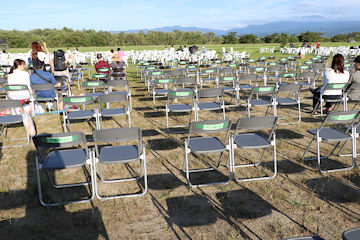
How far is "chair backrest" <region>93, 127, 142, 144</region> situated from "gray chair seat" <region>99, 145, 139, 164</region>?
10.1 inches

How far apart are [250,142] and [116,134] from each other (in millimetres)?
1884

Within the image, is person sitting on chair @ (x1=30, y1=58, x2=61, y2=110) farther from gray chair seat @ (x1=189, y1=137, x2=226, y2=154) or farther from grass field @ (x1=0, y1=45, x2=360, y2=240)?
gray chair seat @ (x1=189, y1=137, x2=226, y2=154)

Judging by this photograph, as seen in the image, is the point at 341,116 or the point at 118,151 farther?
the point at 341,116

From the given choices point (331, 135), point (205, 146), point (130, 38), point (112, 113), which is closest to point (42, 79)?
point (112, 113)

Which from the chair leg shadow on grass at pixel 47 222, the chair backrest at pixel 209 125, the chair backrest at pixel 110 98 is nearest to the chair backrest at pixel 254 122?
the chair backrest at pixel 209 125

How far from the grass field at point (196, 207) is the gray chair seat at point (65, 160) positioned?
20.4 inches

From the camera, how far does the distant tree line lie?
161 ft

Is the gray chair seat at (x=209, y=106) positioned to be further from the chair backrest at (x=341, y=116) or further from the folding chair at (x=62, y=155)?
the folding chair at (x=62, y=155)

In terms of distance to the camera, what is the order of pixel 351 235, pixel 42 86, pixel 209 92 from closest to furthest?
pixel 351 235, pixel 209 92, pixel 42 86

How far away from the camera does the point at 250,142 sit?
4281 millimetres

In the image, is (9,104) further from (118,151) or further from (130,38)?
(130,38)

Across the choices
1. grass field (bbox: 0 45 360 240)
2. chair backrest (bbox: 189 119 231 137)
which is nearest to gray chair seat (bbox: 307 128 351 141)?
grass field (bbox: 0 45 360 240)

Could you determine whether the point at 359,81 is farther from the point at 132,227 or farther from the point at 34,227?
the point at 34,227

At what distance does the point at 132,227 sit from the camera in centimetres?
328
